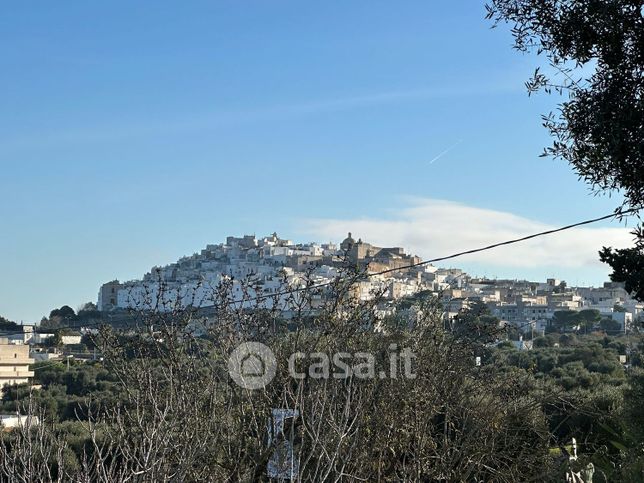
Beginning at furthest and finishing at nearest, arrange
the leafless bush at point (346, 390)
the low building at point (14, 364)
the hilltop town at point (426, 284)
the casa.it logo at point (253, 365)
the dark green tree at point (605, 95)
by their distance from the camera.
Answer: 1. the hilltop town at point (426, 284)
2. the low building at point (14, 364)
3. the casa.it logo at point (253, 365)
4. the leafless bush at point (346, 390)
5. the dark green tree at point (605, 95)

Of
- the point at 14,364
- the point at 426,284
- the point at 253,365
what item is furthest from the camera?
the point at 14,364

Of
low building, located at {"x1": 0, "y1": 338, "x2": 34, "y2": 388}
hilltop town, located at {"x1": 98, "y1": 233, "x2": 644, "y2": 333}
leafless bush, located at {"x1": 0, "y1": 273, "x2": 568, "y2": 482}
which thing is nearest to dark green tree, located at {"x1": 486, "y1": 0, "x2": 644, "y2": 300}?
leafless bush, located at {"x1": 0, "y1": 273, "x2": 568, "y2": 482}

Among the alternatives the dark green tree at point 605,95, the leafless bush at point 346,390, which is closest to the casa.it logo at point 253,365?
the leafless bush at point 346,390

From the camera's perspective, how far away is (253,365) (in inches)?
395

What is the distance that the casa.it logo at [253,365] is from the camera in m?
9.77

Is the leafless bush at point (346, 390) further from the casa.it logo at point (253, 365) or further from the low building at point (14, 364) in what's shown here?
the low building at point (14, 364)

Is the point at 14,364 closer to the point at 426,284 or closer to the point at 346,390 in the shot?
the point at 426,284

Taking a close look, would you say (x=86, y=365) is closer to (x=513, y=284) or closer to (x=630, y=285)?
(x=630, y=285)

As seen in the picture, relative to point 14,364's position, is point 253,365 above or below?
below

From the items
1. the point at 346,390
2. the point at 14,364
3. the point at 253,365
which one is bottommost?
the point at 346,390

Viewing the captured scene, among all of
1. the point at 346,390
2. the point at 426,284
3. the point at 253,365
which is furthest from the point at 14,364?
the point at 346,390

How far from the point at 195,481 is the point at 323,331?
260 cm

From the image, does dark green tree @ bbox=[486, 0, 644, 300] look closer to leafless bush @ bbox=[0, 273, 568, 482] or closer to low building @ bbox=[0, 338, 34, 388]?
leafless bush @ bbox=[0, 273, 568, 482]

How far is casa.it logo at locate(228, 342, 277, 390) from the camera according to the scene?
385 inches
